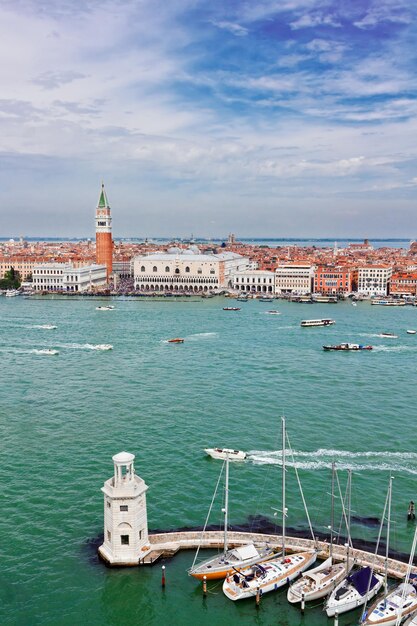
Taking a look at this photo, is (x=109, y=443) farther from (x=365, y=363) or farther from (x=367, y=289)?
(x=367, y=289)

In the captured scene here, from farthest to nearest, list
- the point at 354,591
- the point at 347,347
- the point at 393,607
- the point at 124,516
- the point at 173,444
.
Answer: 1. the point at 347,347
2. the point at 173,444
3. the point at 124,516
4. the point at 354,591
5. the point at 393,607

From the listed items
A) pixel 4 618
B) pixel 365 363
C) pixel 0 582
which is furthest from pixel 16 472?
pixel 365 363

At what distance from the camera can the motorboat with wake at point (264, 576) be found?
809 centimetres

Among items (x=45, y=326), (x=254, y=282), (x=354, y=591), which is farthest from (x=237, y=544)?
(x=254, y=282)

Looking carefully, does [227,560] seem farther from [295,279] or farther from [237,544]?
[295,279]

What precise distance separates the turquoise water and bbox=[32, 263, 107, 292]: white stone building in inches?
938

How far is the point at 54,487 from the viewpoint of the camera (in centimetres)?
1108

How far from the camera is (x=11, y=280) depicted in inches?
2039

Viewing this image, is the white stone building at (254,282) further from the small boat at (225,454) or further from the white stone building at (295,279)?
the small boat at (225,454)

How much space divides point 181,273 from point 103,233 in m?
7.58

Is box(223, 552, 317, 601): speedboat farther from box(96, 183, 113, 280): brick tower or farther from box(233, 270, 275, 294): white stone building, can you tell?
box(96, 183, 113, 280): brick tower

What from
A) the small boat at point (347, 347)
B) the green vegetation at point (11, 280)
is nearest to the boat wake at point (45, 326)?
the small boat at point (347, 347)

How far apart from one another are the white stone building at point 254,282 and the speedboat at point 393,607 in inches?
1740

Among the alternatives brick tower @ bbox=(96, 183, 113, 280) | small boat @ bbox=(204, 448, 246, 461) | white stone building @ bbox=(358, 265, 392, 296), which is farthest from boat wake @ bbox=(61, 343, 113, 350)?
brick tower @ bbox=(96, 183, 113, 280)
